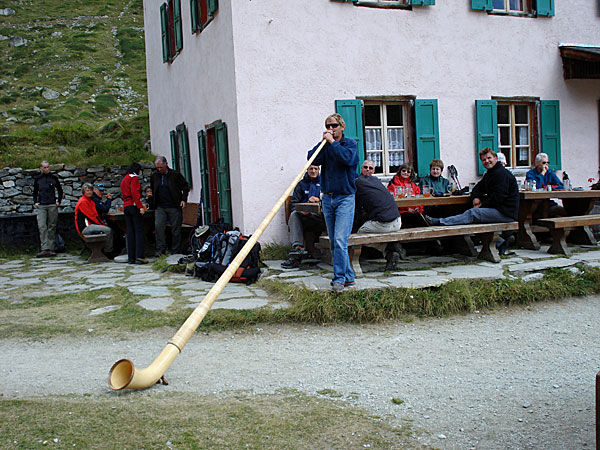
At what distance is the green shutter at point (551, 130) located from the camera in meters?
10.5

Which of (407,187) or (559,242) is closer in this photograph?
(559,242)

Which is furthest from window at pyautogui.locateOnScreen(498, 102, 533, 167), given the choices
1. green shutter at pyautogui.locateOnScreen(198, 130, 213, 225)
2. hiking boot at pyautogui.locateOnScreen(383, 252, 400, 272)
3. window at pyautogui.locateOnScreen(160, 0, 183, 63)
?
window at pyautogui.locateOnScreen(160, 0, 183, 63)

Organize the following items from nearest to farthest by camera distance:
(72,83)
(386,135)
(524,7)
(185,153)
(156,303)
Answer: (156,303) < (386,135) < (524,7) < (185,153) < (72,83)

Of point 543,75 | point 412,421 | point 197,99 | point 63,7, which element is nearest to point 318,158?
point 412,421

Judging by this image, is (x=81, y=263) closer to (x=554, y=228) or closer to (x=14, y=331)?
(x=14, y=331)

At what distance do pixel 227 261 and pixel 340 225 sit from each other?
2.14 metres

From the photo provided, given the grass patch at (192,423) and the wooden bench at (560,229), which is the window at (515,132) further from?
the grass patch at (192,423)

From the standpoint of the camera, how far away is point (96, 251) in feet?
33.1

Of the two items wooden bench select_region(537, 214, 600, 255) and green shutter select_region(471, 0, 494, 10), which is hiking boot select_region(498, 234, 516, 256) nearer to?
wooden bench select_region(537, 214, 600, 255)

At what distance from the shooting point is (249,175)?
8.64 metres

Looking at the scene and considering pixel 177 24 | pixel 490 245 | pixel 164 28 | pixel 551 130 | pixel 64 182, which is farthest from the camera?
pixel 64 182

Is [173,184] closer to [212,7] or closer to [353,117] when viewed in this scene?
[212,7]

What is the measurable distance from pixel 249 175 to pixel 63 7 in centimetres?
4762

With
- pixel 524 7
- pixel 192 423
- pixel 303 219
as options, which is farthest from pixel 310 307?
pixel 524 7
